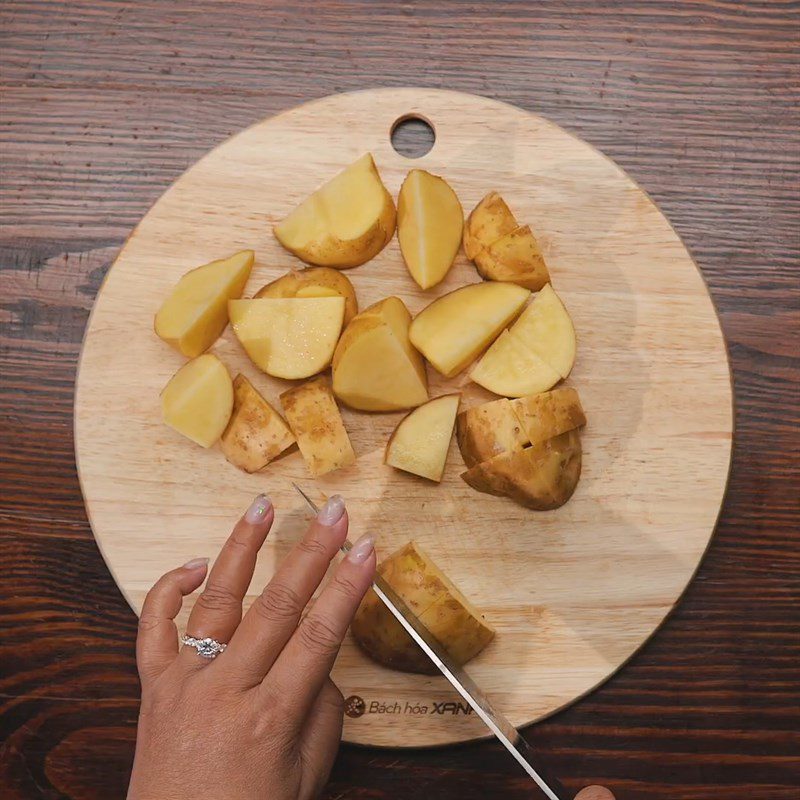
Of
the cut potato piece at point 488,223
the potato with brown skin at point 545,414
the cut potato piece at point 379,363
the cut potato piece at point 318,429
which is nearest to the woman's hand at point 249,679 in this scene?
the cut potato piece at point 318,429

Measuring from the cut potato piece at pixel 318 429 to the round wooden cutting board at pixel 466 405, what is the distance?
7cm

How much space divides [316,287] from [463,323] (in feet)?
1.19

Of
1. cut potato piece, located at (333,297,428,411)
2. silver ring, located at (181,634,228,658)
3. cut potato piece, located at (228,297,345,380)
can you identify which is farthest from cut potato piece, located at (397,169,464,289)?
silver ring, located at (181,634,228,658)

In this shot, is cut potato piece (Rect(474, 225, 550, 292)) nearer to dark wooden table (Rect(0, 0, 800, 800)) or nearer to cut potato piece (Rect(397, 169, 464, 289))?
cut potato piece (Rect(397, 169, 464, 289))

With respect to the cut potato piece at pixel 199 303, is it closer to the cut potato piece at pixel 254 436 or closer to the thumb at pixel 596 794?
the cut potato piece at pixel 254 436

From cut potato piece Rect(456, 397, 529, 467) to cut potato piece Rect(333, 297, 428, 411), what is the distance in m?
0.14

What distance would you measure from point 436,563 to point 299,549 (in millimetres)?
418

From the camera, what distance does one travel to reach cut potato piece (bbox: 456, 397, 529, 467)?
1824 mm

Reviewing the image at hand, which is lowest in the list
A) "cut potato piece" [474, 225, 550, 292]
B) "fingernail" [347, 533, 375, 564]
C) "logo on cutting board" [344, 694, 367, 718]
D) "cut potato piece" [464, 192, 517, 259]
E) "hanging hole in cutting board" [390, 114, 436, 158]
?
"logo on cutting board" [344, 694, 367, 718]

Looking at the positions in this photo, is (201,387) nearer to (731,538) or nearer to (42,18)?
(42,18)

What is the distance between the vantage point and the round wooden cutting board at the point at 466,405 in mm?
1861

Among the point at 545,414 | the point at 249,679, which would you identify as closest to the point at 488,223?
the point at 545,414

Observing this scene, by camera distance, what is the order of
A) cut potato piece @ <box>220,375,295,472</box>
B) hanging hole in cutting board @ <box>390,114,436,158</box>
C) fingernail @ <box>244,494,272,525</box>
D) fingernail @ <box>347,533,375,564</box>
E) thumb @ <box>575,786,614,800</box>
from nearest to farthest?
thumb @ <box>575,786,614,800</box> < fingernail @ <box>347,533,375,564</box> < fingernail @ <box>244,494,272,525</box> < cut potato piece @ <box>220,375,295,472</box> < hanging hole in cutting board @ <box>390,114,436,158</box>

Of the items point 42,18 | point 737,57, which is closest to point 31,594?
point 42,18
